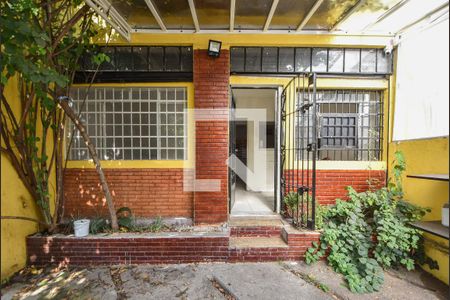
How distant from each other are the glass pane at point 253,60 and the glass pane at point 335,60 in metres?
1.32

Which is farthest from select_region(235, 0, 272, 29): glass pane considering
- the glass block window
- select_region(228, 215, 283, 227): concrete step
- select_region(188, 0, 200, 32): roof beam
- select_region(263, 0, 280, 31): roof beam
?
select_region(228, 215, 283, 227): concrete step

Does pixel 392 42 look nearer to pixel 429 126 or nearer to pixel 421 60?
pixel 421 60

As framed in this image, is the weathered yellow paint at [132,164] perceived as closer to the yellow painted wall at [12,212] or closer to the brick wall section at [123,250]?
the yellow painted wall at [12,212]

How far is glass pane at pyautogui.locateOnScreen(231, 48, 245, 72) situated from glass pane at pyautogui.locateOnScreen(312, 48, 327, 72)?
4.30 feet

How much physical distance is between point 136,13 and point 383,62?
4.40 meters

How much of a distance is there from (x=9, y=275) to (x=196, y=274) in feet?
8.68

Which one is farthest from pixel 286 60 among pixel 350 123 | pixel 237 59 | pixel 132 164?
pixel 132 164

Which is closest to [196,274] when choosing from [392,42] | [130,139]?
[130,139]

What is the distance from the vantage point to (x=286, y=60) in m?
4.12

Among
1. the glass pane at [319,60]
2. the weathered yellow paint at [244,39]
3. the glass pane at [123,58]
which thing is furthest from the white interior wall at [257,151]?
the glass pane at [123,58]

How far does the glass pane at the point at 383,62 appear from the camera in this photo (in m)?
4.09

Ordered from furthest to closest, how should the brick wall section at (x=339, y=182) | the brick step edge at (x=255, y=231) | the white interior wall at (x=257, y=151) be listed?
the white interior wall at (x=257, y=151), the brick wall section at (x=339, y=182), the brick step edge at (x=255, y=231)

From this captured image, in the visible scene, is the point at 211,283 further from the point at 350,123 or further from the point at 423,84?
the point at 423,84

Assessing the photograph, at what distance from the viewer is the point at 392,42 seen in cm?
394
